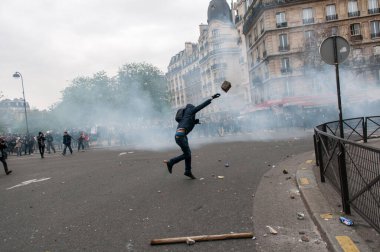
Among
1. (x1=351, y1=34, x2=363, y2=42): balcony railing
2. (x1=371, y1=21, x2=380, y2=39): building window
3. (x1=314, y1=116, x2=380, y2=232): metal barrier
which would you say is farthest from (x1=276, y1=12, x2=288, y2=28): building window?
(x1=314, y1=116, x2=380, y2=232): metal barrier

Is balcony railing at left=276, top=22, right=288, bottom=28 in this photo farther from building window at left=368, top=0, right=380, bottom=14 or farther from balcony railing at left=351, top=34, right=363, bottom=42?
building window at left=368, top=0, right=380, bottom=14

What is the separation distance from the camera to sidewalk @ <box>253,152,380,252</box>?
10.3ft

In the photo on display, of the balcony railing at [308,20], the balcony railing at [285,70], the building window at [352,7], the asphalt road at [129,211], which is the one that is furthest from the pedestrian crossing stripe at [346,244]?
the building window at [352,7]

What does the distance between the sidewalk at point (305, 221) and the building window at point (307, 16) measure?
112 ft

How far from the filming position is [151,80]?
143 ft

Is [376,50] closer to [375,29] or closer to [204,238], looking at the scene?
[375,29]

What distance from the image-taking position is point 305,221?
3.88 m

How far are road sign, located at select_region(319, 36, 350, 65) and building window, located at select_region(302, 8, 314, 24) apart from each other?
32.2 meters

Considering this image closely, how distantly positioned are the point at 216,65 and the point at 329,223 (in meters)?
30.3

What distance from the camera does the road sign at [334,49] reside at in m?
6.66

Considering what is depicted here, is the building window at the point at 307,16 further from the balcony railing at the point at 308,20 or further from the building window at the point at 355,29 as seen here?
the building window at the point at 355,29

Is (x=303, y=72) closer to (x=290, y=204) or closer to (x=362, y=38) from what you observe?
(x=362, y=38)

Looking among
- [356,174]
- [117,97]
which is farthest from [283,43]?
[356,174]

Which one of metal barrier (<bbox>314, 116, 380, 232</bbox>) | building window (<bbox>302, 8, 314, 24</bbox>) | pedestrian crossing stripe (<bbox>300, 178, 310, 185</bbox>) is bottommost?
pedestrian crossing stripe (<bbox>300, 178, 310, 185</bbox>)
